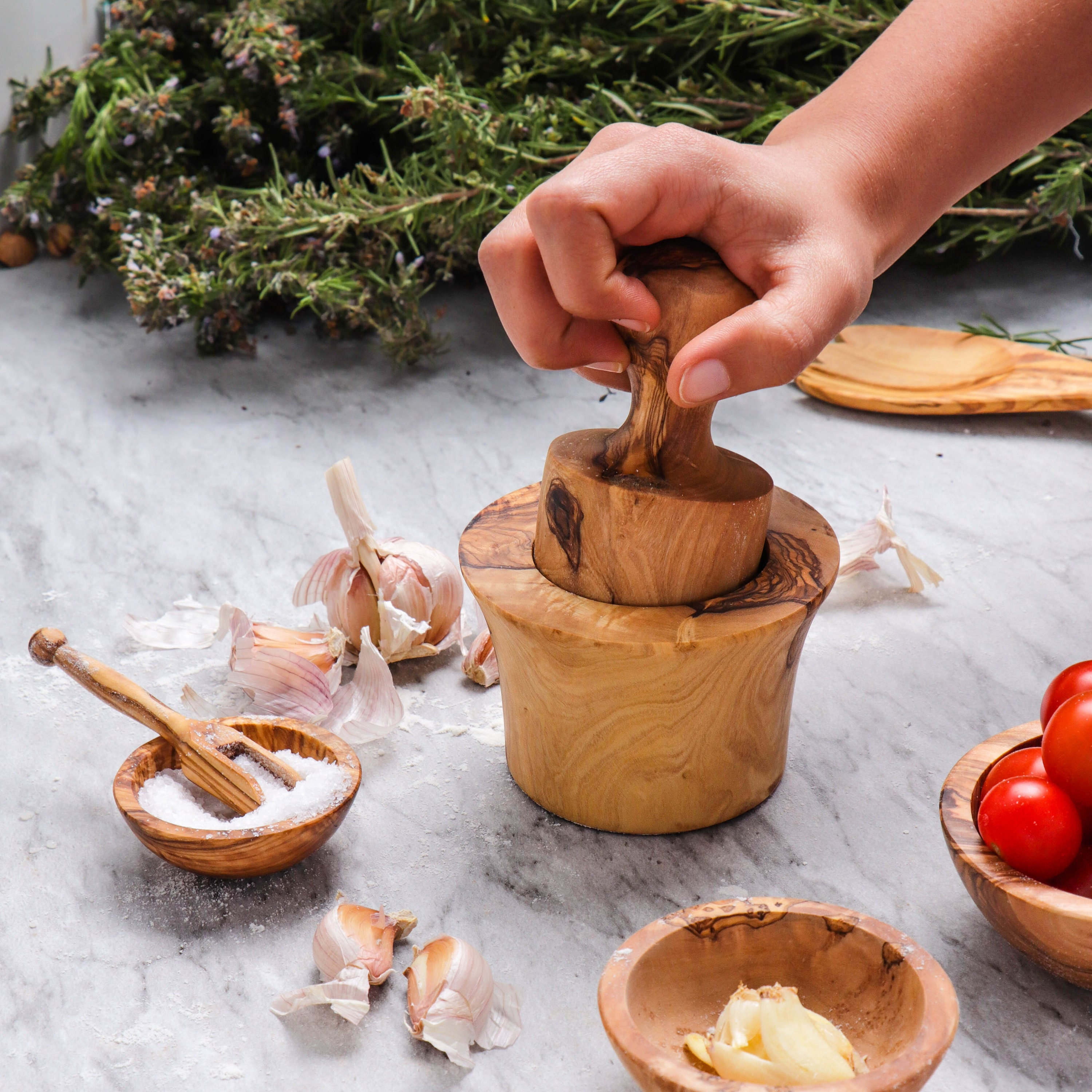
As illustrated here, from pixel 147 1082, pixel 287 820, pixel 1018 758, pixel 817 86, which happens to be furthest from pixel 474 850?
pixel 817 86

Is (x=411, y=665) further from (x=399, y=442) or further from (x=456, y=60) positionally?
(x=456, y=60)

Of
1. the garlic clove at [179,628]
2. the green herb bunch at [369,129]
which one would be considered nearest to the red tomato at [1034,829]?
the garlic clove at [179,628]

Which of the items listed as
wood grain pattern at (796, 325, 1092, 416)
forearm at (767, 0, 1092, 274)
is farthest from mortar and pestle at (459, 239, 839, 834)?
wood grain pattern at (796, 325, 1092, 416)

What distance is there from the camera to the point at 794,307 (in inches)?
24.2

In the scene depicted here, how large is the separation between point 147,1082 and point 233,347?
1.14 meters

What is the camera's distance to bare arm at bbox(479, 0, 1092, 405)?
24.3 inches

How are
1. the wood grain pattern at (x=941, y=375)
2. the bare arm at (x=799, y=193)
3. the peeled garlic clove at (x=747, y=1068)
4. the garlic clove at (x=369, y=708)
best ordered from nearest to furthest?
the peeled garlic clove at (x=747, y=1068) < the bare arm at (x=799, y=193) < the garlic clove at (x=369, y=708) < the wood grain pattern at (x=941, y=375)

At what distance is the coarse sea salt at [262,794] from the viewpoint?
0.71m

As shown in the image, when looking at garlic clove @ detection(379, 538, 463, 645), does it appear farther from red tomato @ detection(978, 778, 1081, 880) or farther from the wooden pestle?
red tomato @ detection(978, 778, 1081, 880)

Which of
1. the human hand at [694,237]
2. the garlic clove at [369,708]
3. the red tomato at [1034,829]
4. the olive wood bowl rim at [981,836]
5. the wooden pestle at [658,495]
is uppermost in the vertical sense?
the human hand at [694,237]

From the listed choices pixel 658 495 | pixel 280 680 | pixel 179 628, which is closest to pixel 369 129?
pixel 179 628

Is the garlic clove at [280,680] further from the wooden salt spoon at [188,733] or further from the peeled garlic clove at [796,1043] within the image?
the peeled garlic clove at [796,1043]

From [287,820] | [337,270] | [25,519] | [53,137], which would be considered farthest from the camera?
[53,137]

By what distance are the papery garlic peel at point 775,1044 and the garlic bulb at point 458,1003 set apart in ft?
0.37
